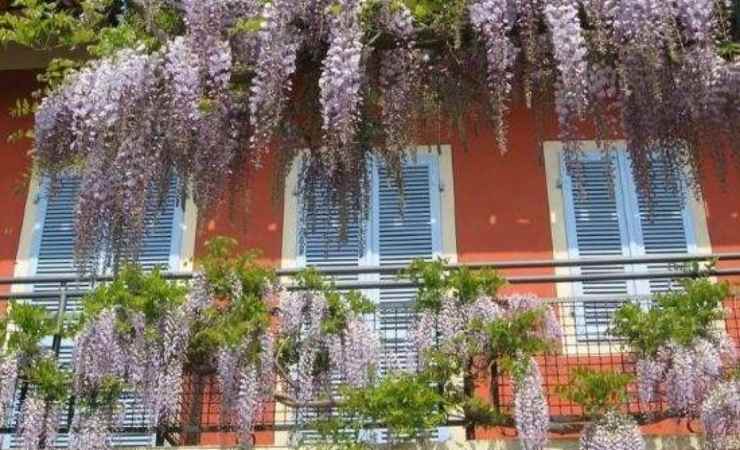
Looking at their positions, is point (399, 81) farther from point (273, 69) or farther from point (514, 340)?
point (514, 340)

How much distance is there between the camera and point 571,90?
691cm

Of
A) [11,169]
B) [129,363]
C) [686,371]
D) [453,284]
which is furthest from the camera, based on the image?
[11,169]

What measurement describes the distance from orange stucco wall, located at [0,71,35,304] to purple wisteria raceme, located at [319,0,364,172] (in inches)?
129

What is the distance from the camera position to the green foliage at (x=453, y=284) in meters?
7.82

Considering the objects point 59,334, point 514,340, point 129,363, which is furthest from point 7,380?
point 514,340

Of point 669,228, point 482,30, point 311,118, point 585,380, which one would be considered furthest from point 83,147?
point 669,228

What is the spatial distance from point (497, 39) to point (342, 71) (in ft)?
2.72

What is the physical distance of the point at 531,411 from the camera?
7.27 m

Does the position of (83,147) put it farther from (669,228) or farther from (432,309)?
(669,228)

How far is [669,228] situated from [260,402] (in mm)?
3776

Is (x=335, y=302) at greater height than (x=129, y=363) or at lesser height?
greater

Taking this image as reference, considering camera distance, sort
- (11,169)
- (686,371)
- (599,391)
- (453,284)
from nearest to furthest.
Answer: (599,391), (686,371), (453,284), (11,169)

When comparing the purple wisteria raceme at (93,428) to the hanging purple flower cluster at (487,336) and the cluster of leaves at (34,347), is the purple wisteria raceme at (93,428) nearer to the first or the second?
the cluster of leaves at (34,347)

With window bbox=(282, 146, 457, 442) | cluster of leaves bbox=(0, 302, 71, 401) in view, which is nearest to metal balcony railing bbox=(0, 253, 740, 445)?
cluster of leaves bbox=(0, 302, 71, 401)
